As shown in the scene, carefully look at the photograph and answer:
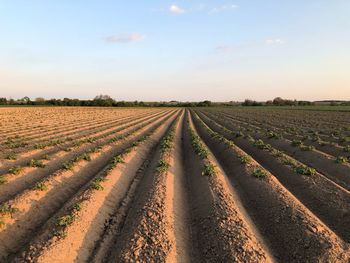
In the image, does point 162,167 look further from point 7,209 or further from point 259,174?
point 7,209

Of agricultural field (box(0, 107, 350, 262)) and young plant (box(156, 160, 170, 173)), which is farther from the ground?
young plant (box(156, 160, 170, 173))

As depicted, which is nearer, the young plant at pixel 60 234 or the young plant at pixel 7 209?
the young plant at pixel 60 234

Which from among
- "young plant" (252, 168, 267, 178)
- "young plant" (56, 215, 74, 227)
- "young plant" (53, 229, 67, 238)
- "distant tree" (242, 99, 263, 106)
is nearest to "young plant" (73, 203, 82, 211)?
"young plant" (56, 215, 74, 227)

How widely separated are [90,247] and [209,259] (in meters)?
2.45

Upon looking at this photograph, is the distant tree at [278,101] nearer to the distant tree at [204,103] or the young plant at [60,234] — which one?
the distant tree at [204,103]

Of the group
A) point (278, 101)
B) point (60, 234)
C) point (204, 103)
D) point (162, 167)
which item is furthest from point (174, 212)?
point (278, 101)

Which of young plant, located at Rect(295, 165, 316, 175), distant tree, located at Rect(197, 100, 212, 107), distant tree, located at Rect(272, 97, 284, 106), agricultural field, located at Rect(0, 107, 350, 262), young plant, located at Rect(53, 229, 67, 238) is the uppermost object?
young plant, located at Rect(295, 165, 316, 175)

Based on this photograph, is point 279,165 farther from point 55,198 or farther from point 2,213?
point 2,213

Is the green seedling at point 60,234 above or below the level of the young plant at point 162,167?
below

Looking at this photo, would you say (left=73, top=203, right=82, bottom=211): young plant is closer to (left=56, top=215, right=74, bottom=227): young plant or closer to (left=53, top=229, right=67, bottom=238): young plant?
(left=56, top=215, right=74, bottom=227): young plant

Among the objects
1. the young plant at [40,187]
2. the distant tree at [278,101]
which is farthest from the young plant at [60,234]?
the distant tree at [278,101]

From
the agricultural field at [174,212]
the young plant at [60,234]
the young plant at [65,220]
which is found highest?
the young plant at [65,220]

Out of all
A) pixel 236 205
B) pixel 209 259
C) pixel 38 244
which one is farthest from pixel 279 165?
pixel 38 244

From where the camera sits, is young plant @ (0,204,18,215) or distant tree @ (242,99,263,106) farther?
distant tree @ (242,99,263,106)
